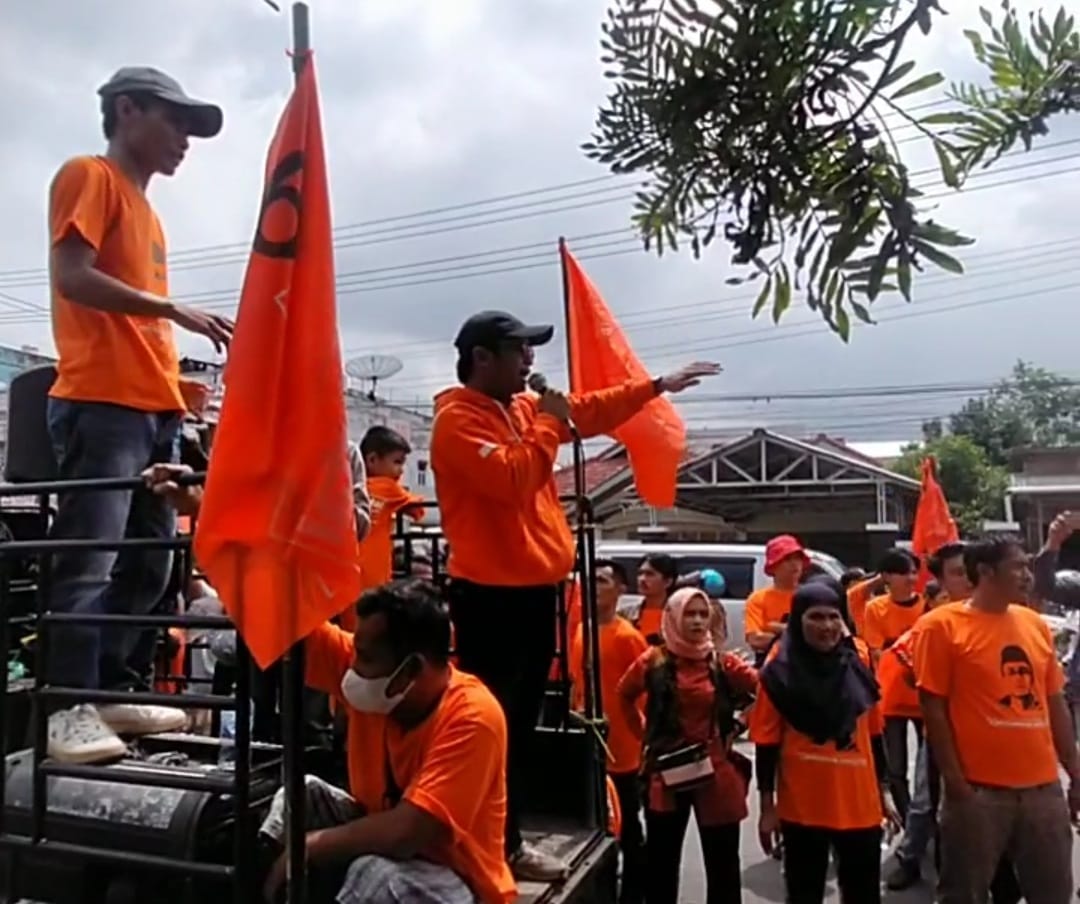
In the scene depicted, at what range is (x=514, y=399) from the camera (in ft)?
10.6

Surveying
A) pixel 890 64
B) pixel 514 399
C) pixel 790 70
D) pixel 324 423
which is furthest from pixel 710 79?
pixel 514 399

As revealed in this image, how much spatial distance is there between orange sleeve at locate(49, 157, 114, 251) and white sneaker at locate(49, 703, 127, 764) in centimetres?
112

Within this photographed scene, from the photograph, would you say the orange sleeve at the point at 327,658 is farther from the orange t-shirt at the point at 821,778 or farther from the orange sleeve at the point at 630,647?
the orange sleeve at the point at 630,647

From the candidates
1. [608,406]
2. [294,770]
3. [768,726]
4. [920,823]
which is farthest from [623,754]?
[294,770]

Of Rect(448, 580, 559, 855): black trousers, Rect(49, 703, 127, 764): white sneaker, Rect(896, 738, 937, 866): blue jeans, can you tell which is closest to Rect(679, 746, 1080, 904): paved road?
Rect(896, 738, 937, 866): blue jeans

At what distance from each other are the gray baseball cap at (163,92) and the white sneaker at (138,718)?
4.96 ft

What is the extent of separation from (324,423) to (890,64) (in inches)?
46.2

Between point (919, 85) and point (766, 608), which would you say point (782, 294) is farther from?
point (766, 608)

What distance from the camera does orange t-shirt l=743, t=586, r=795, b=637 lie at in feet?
21.6

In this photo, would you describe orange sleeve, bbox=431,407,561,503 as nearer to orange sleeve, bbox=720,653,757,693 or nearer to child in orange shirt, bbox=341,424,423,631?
child in orange shirt, bbox=341,424,423,631

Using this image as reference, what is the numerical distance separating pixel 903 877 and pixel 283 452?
16.0 ft

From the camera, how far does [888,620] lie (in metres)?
7.33

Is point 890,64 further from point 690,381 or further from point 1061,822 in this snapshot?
point 1061,822

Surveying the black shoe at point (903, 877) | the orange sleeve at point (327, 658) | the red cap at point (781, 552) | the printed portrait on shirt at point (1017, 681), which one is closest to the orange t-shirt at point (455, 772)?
the orange sleeve at point (327, 658)
